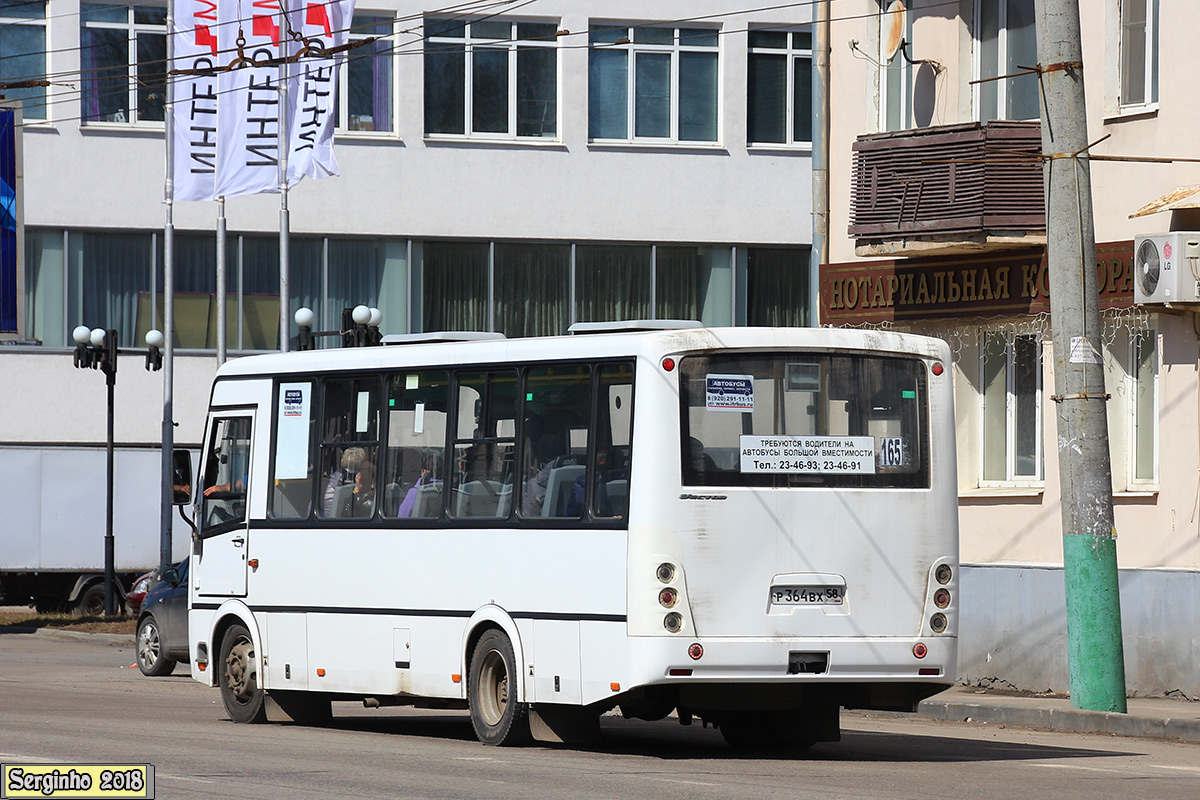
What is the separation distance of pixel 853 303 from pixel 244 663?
32.5 feet

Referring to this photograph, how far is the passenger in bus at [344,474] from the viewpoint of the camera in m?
15.9

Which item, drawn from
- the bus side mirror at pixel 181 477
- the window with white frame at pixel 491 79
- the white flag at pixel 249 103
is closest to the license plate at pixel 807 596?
the bus side mirror at pixel 181 477

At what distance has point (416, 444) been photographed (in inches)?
606

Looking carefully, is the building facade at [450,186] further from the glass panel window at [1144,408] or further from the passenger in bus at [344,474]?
the passenger in bus at [344,474]

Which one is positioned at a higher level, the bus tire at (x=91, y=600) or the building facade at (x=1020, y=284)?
the building facade at (x=1020, y=284)

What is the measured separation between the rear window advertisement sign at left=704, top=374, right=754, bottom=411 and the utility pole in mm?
4769

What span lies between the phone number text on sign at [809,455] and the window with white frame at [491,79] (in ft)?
94.1

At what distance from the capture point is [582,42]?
4206cm

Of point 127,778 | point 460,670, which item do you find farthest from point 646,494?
point 127,778

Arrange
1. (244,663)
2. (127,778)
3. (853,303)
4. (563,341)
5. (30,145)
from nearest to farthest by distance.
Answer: (127,778), (563,341), (244,663), (853,303), (30,145)

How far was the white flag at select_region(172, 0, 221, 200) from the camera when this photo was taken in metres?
31.8

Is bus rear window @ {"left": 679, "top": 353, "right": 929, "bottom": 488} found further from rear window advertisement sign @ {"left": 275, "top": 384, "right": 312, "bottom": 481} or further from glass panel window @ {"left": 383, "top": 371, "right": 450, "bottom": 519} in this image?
rear window advertisement sign @ {"left": 275, "top": 384, "right": 312, "bottom": 481}

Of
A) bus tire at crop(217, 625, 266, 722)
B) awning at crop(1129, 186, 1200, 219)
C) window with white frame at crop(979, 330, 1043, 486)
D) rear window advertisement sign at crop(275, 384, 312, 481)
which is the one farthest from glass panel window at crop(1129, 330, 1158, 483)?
bus tire at crop(217, 625, 266, 722)

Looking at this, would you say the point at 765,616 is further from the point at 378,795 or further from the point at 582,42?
the point at 582,42
